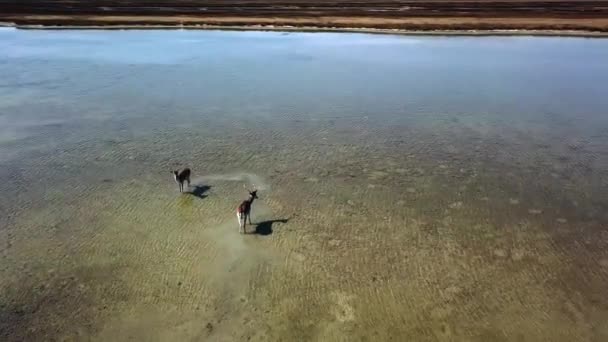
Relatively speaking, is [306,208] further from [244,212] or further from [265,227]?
[244,212]

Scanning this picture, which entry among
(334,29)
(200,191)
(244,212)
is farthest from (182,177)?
(334,29)

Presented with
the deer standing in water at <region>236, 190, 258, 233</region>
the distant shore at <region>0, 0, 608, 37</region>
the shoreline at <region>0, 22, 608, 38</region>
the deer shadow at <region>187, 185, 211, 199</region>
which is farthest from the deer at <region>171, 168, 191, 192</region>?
the distant shore at <region>0, 0, 608, 37</region>

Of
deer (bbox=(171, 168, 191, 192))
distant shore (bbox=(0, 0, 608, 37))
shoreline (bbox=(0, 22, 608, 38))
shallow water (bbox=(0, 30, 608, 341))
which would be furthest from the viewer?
distant shore (bbox=(0, 0, 608, 37))

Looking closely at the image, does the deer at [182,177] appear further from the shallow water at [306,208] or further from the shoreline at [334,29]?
the shoreline at [334,29]

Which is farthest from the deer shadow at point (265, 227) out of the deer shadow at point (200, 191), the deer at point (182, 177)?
the deer at point (182, 177)

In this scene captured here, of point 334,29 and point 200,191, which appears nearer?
point 200,191

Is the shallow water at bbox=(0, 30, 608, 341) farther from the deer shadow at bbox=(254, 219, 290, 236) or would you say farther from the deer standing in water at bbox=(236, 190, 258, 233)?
the deer standing in water at bbox=(236, 190, 258, 233)

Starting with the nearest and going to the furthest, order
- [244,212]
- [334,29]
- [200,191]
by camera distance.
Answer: [244,212] < [200,191] < [334,29]
